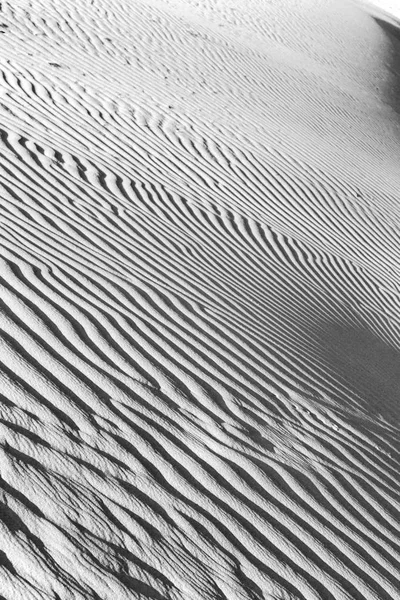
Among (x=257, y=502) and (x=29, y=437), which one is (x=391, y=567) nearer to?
(x=257, y=502)

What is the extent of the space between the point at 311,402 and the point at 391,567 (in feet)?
4.02

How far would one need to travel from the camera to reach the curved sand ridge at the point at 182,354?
3014 mm

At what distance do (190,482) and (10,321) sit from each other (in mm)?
1240

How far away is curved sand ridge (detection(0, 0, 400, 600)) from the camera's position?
301cm

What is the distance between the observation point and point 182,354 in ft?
14.7

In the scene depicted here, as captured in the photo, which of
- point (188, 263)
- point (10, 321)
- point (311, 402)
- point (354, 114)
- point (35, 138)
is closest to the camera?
point (10, 321)

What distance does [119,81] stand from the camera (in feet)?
35.8

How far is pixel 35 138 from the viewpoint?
23.6 feet

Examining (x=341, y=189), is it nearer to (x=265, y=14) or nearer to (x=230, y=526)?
(x=230, y=526)

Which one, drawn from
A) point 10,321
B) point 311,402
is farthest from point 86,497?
point 311,402

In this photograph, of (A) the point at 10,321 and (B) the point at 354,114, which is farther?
(B) the point at 354,114

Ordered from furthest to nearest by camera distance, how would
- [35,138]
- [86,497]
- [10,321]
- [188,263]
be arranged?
[35,138]
[188,263]
[10,321]
[86,497]

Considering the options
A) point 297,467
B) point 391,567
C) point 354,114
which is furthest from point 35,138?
point 354,114

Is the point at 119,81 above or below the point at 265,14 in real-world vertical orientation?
below
